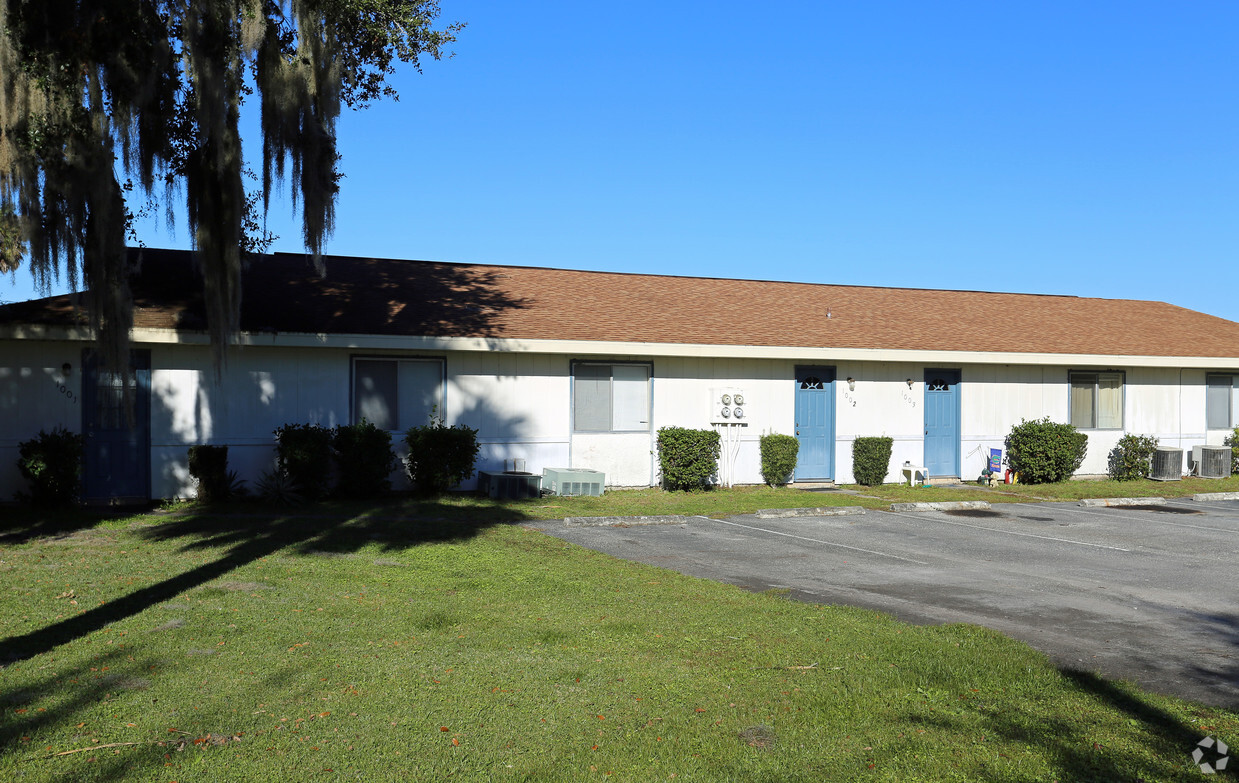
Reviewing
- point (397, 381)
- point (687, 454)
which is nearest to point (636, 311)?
point (687, 454)

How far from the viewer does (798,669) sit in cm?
599

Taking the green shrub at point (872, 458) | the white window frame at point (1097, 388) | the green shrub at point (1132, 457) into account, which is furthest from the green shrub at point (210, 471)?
the green shrub at point (1132, 457)

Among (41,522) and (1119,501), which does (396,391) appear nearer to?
(41,522)

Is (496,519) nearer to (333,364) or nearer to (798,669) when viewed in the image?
(333,364)

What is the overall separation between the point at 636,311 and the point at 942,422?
664 centimetres

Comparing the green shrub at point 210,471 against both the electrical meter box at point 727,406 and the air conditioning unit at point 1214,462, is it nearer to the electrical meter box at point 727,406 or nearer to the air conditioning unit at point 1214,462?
the electrical meter box at point 727,406

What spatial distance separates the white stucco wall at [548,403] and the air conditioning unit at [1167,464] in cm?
74

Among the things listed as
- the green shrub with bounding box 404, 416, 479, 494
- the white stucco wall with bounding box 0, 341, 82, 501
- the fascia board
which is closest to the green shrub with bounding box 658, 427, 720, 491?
the fascia board

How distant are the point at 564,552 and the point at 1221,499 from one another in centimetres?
1395

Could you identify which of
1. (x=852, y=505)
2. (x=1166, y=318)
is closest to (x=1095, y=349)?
(x=1166, y=318)

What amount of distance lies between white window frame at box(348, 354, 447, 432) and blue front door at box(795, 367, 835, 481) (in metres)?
6.78

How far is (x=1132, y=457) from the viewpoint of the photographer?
20.6m

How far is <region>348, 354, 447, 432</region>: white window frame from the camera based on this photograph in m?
15.8

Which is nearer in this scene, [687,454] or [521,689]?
[521,689]
